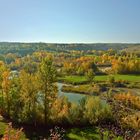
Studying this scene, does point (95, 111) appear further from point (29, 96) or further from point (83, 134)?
point (29, 96)

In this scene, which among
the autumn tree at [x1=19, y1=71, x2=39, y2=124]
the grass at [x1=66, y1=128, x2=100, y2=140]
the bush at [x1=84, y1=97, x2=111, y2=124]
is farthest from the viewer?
the bush at [x1=84, y1=97, x2=111, y2=124]

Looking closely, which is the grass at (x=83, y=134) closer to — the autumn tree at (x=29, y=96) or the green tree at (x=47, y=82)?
the green tree at (x=47, y=82)

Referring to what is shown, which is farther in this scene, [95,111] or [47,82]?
[95,111]

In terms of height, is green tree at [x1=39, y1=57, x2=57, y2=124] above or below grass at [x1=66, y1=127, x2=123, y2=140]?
above

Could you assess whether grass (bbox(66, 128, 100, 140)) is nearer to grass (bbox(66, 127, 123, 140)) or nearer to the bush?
grass (bbox(66, 127, 123, 140))

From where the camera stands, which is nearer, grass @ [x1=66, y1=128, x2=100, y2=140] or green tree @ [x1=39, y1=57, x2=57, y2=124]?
grass @ [x1=66, y1=128, x2=100, y2=140]

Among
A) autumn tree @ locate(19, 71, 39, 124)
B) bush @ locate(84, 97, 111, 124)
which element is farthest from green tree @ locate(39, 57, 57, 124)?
bush @ locate(84, 97, 111, 124)

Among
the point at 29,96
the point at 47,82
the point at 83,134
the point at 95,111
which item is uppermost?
the point at 47,82

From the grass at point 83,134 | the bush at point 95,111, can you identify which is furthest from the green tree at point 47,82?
the bush at point 95,111

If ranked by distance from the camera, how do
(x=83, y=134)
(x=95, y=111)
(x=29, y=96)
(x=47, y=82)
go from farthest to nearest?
(x=95, y=111) → (x=29, y=96) → (x=47, y=82) → (x=83, y=134)

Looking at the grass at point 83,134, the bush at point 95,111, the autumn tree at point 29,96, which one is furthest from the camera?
the bush at point 95,111

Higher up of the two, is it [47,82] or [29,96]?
[47,82]


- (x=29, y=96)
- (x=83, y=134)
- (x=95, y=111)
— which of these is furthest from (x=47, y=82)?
(x=83, y=134)

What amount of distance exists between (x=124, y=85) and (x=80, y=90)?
17.1m
